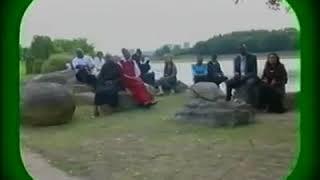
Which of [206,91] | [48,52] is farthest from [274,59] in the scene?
[48,52]

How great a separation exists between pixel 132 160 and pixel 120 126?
90mm

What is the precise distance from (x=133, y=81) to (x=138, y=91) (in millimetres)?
29

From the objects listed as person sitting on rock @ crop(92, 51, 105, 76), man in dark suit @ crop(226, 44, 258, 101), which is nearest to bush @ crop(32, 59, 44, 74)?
person sitting on rock @ crop(92, 51, 105, 76)

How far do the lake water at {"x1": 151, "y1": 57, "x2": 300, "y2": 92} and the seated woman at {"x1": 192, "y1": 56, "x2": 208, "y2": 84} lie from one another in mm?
11

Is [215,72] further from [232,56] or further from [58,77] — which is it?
[58,77]

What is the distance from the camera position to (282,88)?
977 mm

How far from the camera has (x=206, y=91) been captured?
38.5 inches

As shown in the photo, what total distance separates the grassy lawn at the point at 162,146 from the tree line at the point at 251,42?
0.13 meters

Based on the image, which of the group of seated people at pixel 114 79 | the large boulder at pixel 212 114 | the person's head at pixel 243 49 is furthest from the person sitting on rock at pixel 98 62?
the person's head at pixel 243 49

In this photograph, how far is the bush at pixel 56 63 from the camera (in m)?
0.96

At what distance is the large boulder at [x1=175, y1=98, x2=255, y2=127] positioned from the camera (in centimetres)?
97

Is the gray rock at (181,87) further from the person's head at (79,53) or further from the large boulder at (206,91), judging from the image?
the person's head at (79,53)
